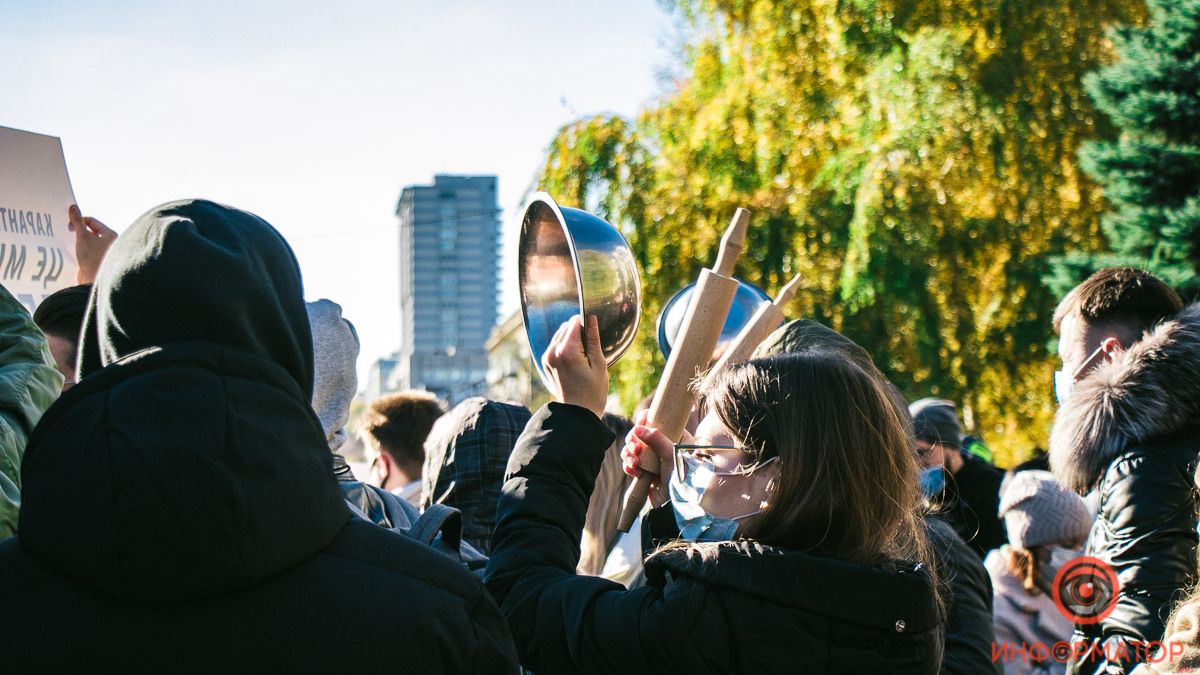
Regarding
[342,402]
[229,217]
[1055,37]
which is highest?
→ [1055,37]

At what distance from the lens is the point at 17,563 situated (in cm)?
141

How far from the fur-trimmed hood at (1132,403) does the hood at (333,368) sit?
2.08m

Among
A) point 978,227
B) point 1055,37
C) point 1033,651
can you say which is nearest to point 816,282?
point 978,227

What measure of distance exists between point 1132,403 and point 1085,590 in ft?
3.03

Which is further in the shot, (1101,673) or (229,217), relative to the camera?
(1101,673)

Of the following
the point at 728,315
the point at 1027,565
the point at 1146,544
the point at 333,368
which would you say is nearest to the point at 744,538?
the point at 728,315

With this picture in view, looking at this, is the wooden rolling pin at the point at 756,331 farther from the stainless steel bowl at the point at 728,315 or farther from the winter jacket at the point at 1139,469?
the winter jacket at the point at 1139,469

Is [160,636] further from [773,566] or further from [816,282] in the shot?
[816,282]

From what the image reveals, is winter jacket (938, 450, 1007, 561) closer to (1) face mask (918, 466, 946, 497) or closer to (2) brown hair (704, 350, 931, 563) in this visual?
(1) face mask (918, 466, 946, 497)

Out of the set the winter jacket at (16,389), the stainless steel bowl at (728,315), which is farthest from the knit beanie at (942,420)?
the winter jacket at (16,389)

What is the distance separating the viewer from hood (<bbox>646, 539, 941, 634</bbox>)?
Answer: 1813 millimetres

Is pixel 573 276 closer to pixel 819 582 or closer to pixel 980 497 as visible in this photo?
pixel 819 582

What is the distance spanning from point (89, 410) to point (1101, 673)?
2.50 m

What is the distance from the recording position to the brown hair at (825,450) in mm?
1950
